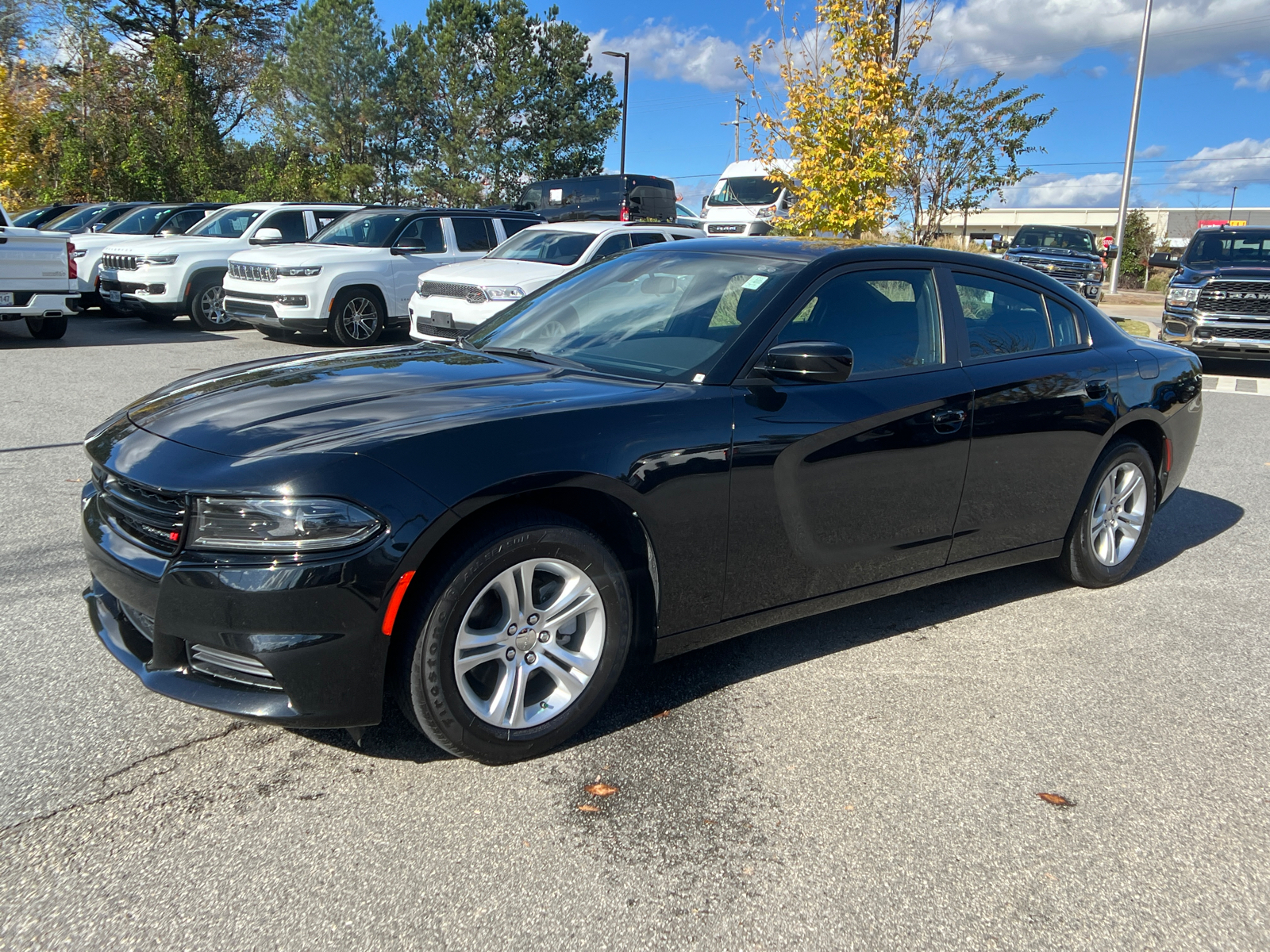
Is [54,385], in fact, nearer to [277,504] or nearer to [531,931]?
[277,504]

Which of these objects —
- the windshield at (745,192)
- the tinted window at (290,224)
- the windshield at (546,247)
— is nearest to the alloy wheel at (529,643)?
the windshield at (546,247)

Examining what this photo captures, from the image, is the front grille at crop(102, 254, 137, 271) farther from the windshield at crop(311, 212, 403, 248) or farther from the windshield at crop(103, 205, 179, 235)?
the windshield at crop(311, 212, 403, 248)

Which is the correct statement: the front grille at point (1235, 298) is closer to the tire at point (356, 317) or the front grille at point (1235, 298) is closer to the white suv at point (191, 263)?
the tire at point (356, 317)

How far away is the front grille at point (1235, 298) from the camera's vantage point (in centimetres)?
1305

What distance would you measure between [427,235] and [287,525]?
1216cm

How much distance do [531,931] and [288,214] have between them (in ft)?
47.5

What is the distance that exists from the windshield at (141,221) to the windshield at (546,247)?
25.0 feet

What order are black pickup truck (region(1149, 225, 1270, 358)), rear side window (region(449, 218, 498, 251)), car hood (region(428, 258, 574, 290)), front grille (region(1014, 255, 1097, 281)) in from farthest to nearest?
front grille (region(1014, 255, 1097, 281))
rear side window (region(449, 218, 498, 251))
black pickup truck (region(1149, 225, 1270, 358))
car hood (region(428, 258, 574, 290))

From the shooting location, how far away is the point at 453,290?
37.4ft

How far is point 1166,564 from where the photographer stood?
5.41 meters

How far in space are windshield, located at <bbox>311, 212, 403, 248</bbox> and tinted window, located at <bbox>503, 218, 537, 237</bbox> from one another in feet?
4.66

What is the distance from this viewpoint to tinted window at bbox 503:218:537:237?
Result: 14977mm

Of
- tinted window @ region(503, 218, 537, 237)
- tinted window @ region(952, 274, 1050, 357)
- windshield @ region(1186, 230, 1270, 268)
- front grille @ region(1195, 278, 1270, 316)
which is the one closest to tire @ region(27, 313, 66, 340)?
tinted window @ region(503, 218, 537, 237)

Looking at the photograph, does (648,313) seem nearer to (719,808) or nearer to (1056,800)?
(719,808)
